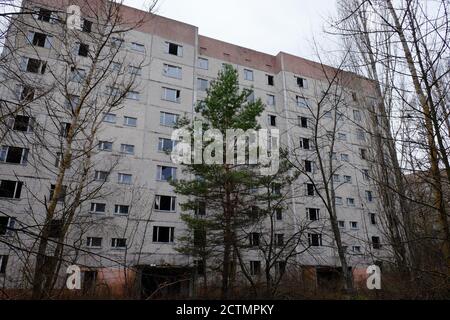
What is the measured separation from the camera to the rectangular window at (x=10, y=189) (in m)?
19.8

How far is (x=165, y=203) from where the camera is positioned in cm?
2389

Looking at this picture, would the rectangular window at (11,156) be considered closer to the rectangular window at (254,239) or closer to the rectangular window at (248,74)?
the rectangular window at (254,239)

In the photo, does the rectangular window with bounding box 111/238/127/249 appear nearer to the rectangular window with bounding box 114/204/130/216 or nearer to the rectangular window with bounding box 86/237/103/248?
the rectangular window with bounding box 86/237/103/248

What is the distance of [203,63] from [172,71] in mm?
4161

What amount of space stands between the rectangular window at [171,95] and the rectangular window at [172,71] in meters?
1.43

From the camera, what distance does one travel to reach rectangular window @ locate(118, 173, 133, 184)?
902 inches

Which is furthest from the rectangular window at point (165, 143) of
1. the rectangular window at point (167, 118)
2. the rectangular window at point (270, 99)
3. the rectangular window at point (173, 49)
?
the rectangular window at point (270, 99)

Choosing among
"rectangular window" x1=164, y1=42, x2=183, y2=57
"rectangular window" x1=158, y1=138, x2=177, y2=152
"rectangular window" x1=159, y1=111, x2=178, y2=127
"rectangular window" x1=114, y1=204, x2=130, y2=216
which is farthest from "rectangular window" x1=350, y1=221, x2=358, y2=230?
"rectangular window" x1=164, y1=42, x2=183, y2=57

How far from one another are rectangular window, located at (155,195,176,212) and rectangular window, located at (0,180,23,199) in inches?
364

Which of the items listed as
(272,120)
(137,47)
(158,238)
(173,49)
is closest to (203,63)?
(173,49)

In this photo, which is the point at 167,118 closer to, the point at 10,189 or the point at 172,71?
the point at 172,71
